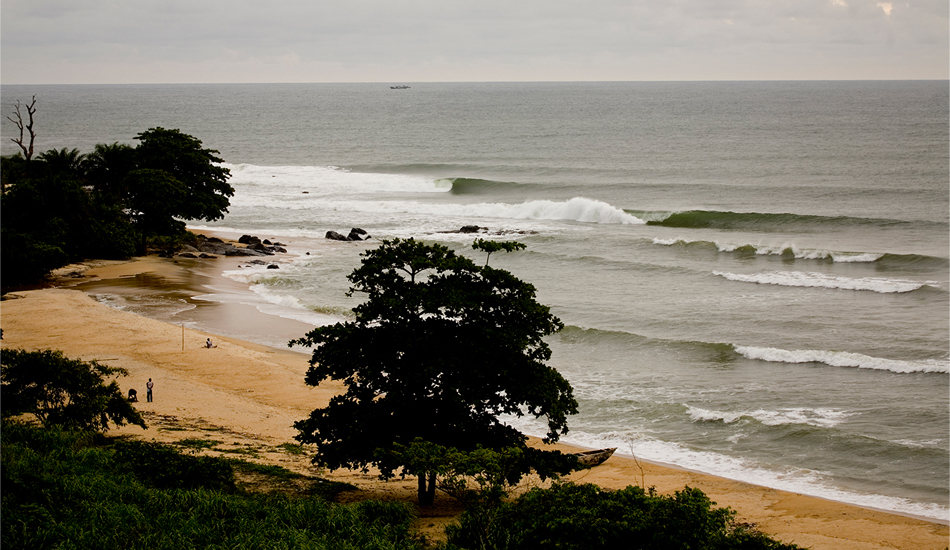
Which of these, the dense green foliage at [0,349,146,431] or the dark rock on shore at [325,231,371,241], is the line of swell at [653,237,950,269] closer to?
the dark rock on shore at [325,231,371,241]

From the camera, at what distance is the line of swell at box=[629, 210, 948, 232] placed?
167 feet

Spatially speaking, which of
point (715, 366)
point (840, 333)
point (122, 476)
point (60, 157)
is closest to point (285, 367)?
point (122, 476)

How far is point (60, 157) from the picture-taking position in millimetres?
51219

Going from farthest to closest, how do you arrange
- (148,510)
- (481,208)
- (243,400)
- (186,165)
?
(481,208) < (186,165) < (243,400) < (148,510)

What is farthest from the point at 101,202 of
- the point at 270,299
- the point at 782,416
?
the point at 782,416

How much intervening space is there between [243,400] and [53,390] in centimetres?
794

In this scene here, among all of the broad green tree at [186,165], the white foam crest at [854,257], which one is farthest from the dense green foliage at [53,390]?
the white foam crest at [854,257]

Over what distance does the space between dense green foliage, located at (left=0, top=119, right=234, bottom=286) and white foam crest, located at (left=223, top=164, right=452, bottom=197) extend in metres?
21.4

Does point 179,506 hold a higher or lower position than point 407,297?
lower

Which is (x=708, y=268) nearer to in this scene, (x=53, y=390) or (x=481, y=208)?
(x=481, y=208)

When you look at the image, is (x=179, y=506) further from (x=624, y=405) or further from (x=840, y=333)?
(x=840, y=333)

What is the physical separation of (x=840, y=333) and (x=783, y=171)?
46.0m

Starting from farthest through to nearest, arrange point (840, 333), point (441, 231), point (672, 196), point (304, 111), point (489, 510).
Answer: point (304, 111), point (672, 196), point (441, 231), point (840, 333), point (489, 510)

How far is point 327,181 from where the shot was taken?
79938mm
